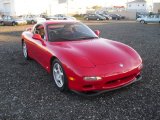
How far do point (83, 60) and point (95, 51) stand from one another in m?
0.52

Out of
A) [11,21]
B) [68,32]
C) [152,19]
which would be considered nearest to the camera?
[68,32]

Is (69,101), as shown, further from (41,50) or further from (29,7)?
(29,7)

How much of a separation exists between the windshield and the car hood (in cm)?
30

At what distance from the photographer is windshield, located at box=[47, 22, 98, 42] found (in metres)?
5.61

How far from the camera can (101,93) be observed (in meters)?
4.25

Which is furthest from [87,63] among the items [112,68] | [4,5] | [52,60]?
[4,5]

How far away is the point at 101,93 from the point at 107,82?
0.24 m

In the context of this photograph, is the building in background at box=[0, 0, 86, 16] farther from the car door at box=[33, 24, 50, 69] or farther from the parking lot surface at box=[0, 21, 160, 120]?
the parking lot surface at box=[0, 21, 160, 120]

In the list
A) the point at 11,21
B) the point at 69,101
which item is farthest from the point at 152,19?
the point at 69,101

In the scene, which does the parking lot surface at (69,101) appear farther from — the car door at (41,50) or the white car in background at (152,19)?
the white car in background at (152,19)

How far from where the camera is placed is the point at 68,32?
19.1 feet

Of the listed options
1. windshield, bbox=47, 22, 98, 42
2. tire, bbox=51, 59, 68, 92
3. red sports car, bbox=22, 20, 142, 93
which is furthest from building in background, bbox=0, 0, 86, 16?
tire, bbox=51, 59, 68, 92

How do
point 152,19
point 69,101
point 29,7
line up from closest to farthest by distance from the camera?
point 69,101 < point 152,19 < point 29,7

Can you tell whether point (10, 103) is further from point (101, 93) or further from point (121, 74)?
point (121, 74)
